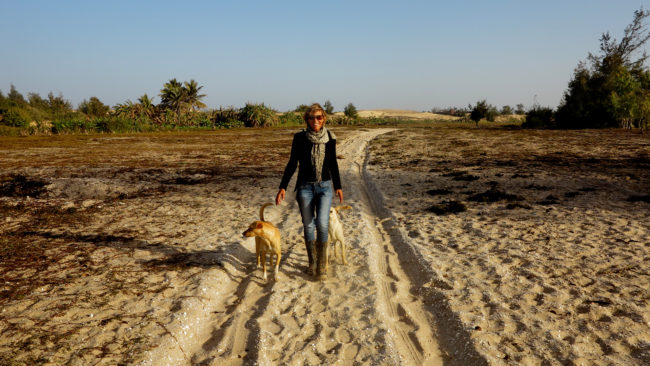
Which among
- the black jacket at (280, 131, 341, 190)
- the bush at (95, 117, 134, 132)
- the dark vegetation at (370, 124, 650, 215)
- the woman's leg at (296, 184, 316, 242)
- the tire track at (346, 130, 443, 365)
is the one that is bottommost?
the tire track at (346, 130, 443, 365)

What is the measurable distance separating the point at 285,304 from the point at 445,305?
2.11 m

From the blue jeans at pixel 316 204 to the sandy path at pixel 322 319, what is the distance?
34.2 inches

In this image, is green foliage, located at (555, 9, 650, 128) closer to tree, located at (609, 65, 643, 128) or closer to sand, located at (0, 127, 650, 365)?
A: tree, located at (609, 65, 643, 128)

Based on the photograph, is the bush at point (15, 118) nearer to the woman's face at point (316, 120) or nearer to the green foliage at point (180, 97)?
the green foliage at point (180, 97)

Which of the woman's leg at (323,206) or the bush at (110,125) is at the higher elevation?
the bush at (110,125)

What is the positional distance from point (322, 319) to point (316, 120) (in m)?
2.53

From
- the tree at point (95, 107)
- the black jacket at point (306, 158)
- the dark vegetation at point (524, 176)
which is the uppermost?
the tree at point (95, 107)

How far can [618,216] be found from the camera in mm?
7422

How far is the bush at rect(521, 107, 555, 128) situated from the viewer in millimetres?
43938

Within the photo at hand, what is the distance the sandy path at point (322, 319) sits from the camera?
3518 millimetres

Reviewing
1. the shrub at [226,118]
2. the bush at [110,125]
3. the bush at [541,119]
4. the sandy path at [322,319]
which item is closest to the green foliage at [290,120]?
the shrub at [226,118]

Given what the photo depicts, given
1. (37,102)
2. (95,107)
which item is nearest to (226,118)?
(95,107)

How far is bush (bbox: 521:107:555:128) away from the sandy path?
4717 cm

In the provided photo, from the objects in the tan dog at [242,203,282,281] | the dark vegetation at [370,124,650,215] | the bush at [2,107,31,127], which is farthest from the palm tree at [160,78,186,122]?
the tan dog at [242,203,282,281]
